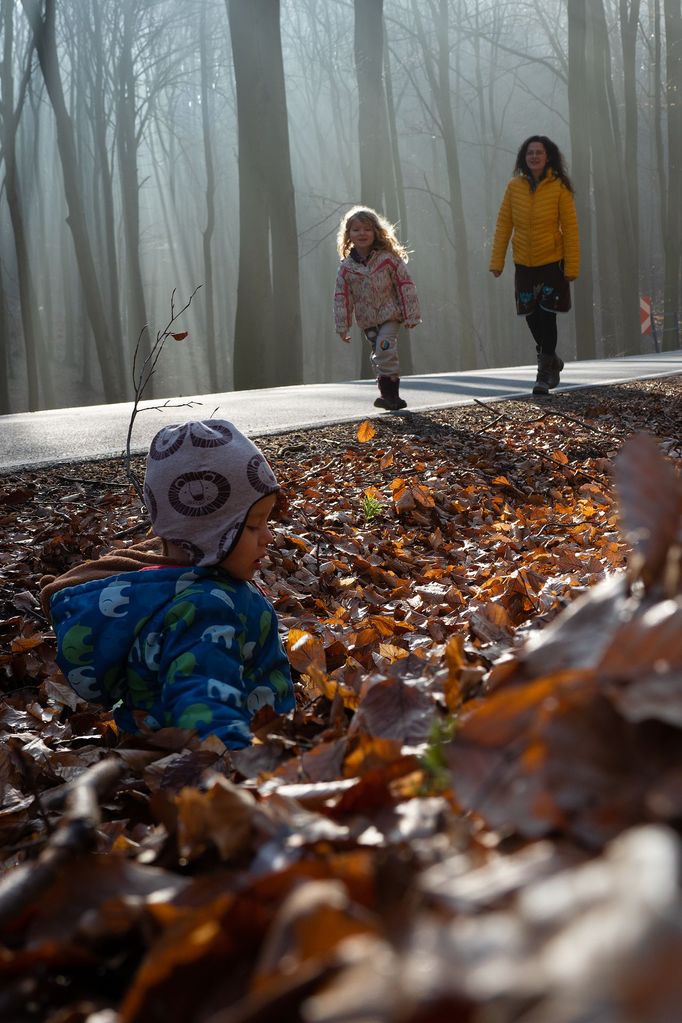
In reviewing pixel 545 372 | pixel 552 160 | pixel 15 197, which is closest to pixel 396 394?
pixel 545 372

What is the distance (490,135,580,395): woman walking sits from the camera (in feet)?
31.3

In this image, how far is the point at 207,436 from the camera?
2.61m

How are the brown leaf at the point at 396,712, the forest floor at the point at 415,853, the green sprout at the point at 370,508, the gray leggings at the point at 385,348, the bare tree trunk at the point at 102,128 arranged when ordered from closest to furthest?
the forest floor at the point at 415,853
the brown leaf at the point at 396,712
the green sprout at the point at 370,508
the gray leggings at the point at 385,348
the bare tree trunk at the point at 102,128

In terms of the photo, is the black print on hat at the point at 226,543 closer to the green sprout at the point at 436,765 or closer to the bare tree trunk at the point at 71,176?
the green sprout at the point at 436,765

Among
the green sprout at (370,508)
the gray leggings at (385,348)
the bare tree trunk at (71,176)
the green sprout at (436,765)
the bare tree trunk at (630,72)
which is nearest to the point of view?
→ the green sprout at (436,765)

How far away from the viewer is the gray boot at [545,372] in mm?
9782

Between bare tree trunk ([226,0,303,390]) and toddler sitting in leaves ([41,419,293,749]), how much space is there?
12.6 metres

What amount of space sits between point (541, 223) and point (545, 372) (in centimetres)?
137

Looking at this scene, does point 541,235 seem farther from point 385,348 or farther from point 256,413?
point 256,413

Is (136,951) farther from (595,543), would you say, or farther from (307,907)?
(595,543)

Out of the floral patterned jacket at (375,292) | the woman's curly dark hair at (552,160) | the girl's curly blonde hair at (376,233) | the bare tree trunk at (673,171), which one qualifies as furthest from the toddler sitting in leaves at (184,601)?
the bare tree trunk at (673,171)

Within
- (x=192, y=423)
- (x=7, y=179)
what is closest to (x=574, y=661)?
(x=192, y=423)

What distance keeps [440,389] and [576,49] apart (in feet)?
46.2

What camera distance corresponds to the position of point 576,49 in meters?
21.8
